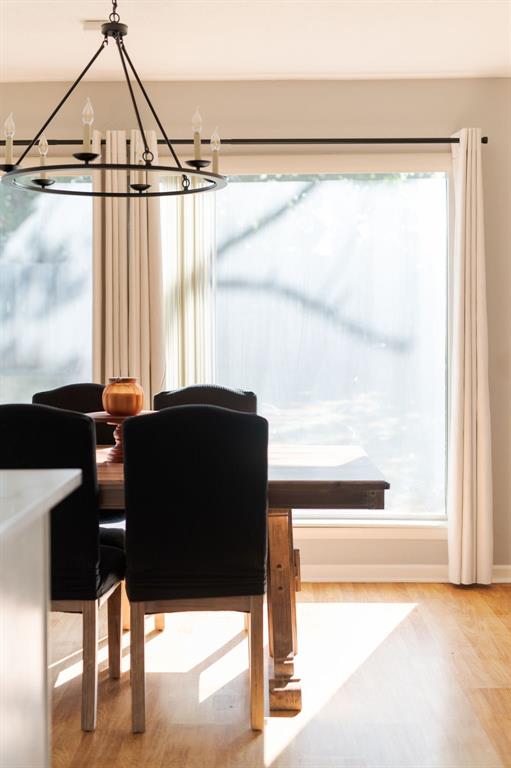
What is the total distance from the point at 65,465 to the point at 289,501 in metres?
0.75

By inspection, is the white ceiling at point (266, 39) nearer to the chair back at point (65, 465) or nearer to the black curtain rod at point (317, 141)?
the black curtain rod at point (317, 141)

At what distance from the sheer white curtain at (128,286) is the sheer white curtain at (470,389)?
156cm

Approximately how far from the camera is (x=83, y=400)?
4.13m

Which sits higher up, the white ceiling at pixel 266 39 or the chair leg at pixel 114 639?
the white ceiling at pixel 266 39

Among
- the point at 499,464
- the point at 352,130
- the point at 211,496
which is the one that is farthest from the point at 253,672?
the point at 352,130

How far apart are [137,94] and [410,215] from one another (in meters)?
1.62

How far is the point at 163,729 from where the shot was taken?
9.66 feet

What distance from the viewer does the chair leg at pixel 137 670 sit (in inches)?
113

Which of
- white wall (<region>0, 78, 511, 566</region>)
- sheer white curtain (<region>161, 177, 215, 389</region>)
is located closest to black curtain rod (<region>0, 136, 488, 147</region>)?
white wall (<region>0, 78, 511, 566</region>)

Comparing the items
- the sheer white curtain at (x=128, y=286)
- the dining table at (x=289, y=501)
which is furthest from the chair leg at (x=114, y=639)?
the sheer white curtain at (x=128, y=286)

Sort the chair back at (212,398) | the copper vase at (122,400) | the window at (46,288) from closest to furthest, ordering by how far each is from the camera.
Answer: the copper vase at (122,400) < the chair back at (212,398) < the window at (46,288)

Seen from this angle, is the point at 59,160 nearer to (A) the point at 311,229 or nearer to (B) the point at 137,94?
(B) the point at 137,94

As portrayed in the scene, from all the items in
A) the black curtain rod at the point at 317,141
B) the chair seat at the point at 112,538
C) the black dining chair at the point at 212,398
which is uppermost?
the black curtain rod at the point at 317,141

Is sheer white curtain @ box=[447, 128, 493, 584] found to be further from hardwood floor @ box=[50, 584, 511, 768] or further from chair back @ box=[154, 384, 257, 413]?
chair back @ box=[154, 384, 257, 413]
